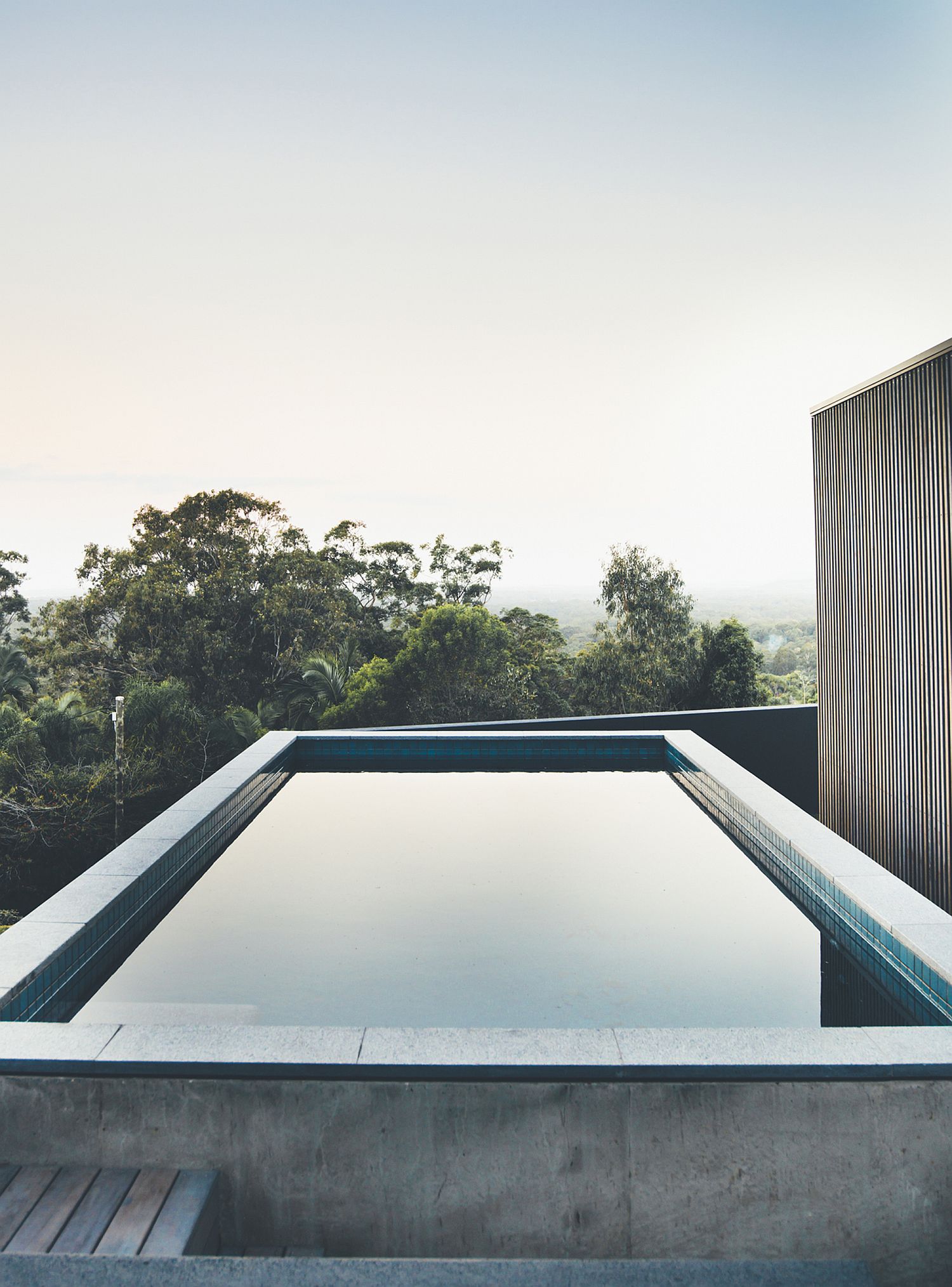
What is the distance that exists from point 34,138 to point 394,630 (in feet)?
36.3

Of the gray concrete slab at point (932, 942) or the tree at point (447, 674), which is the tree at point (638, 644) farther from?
Answer: the gray concrete slab at point (932, 942)

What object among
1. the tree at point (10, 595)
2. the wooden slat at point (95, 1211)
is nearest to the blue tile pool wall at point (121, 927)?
the wooden slat at point (95, 1211)

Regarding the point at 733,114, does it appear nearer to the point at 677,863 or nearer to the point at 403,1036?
the point at 677,863

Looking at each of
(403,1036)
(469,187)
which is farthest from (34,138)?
(403,1036)

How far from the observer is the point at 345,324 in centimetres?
2403

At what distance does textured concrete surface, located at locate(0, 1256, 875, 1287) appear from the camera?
6.58 feet

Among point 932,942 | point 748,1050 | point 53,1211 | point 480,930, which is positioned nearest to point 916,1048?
point 748,1050

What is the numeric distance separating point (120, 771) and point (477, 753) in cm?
845

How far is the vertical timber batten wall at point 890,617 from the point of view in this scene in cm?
523

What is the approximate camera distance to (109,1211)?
88.3 inches

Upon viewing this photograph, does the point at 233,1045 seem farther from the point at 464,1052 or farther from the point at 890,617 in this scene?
the point at 890,617

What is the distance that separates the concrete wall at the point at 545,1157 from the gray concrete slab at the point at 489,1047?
6cm

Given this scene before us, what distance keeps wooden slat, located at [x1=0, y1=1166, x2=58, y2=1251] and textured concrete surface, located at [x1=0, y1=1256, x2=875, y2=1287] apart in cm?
17

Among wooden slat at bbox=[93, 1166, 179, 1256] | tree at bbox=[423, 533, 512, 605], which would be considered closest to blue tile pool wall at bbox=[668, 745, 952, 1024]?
wooden slat at bbox=[93, 1166, 179, 1256]
